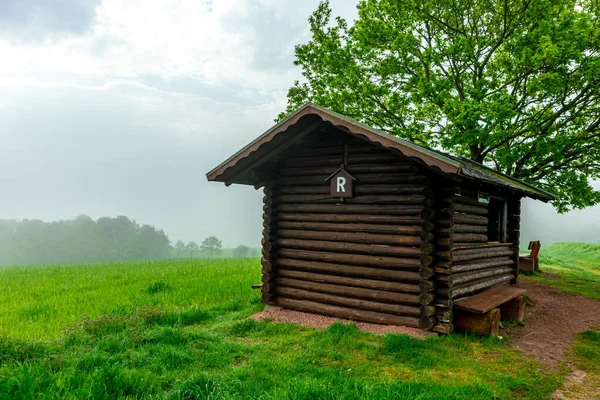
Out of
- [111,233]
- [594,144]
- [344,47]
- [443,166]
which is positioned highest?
[344,47]

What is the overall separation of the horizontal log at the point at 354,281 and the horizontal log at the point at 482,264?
3.29 ft

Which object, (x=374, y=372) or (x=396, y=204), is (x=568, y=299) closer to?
(x=396, y=204)

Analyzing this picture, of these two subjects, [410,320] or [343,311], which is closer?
[410,320]

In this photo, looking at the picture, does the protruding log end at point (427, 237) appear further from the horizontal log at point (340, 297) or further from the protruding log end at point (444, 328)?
the protruding log end at point (444, 328)

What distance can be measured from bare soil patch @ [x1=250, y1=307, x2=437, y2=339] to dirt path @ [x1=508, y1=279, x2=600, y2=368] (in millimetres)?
2097

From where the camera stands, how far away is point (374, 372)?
18.5ft

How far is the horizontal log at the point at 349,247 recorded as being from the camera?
8.02 metres

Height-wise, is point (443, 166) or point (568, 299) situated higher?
point (443, 166)

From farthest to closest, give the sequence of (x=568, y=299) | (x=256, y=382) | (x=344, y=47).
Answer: (x=344, y=47), (x=568, y=299), (x=256, y=382)

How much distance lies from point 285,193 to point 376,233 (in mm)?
2713

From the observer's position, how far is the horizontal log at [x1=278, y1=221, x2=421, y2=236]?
26.3ft

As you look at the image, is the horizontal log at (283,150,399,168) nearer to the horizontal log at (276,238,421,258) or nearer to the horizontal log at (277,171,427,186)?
the horizontal log at (277,171,427,186)

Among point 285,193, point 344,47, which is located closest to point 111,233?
point 344,47

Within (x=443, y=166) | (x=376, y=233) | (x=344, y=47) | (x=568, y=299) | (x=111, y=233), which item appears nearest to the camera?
(x=443, y=166)
